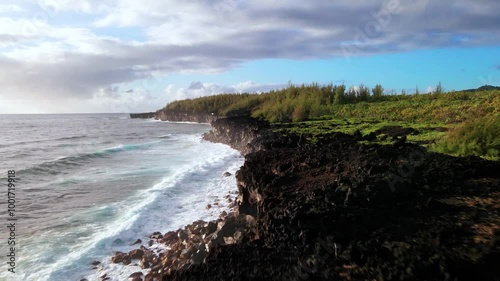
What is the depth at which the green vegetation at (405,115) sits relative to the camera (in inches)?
417

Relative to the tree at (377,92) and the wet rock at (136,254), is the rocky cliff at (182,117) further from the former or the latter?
the wet rock at (136,254)

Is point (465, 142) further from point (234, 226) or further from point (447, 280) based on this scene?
point (447, 280)

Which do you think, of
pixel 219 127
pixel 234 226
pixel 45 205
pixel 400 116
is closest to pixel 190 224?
pixel 234 226

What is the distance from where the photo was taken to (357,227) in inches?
205

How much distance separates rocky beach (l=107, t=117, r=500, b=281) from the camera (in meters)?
4.24

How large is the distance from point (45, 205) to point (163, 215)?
16.5 feet

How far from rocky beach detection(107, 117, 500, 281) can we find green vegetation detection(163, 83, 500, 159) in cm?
232

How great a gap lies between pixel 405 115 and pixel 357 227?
60.3 ft

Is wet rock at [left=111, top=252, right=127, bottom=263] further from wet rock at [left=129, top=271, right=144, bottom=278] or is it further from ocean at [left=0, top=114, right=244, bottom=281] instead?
wet rock at [left=129, top=271, right=144, bottom=278]

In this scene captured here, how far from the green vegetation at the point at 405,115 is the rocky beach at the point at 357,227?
2.32 meters

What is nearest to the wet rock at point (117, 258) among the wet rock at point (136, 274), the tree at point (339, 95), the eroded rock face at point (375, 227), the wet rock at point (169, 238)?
the wet rock at point (136, 274)

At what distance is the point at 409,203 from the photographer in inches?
231

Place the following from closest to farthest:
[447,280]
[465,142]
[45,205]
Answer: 1. [447,280]
2. [465,142]
3. [45,205]

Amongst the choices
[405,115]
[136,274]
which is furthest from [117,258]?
[405,115]
